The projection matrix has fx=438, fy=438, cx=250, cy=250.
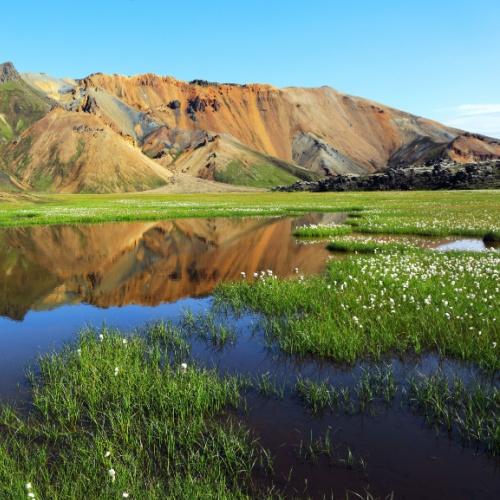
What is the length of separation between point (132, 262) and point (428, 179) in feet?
421

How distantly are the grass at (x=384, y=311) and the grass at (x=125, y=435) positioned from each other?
291 centimetres

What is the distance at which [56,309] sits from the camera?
1416 centimetres

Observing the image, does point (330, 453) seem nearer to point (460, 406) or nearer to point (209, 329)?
point (460, 406)

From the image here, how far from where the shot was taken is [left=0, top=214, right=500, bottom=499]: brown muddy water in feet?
17.5

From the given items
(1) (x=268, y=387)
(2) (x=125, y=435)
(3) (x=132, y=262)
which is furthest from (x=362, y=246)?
(2) (x=125, y=435)

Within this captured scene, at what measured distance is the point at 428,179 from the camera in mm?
133750

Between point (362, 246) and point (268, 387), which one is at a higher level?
point (362, 246)

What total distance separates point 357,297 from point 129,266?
42.8 feet

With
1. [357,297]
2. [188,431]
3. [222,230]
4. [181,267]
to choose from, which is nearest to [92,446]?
[188,431]

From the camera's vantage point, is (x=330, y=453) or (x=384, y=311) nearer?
(x=330, y=453)

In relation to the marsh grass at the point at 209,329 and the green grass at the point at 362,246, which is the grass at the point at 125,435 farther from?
the green grass at the point at 362,246

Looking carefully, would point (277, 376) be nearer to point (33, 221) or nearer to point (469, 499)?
point (469, 499)

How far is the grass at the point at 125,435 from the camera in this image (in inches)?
202

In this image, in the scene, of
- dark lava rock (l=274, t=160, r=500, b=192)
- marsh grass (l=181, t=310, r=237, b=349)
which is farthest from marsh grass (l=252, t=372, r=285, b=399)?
dark lava rock (l=274, t=160, r=500, b=192)
